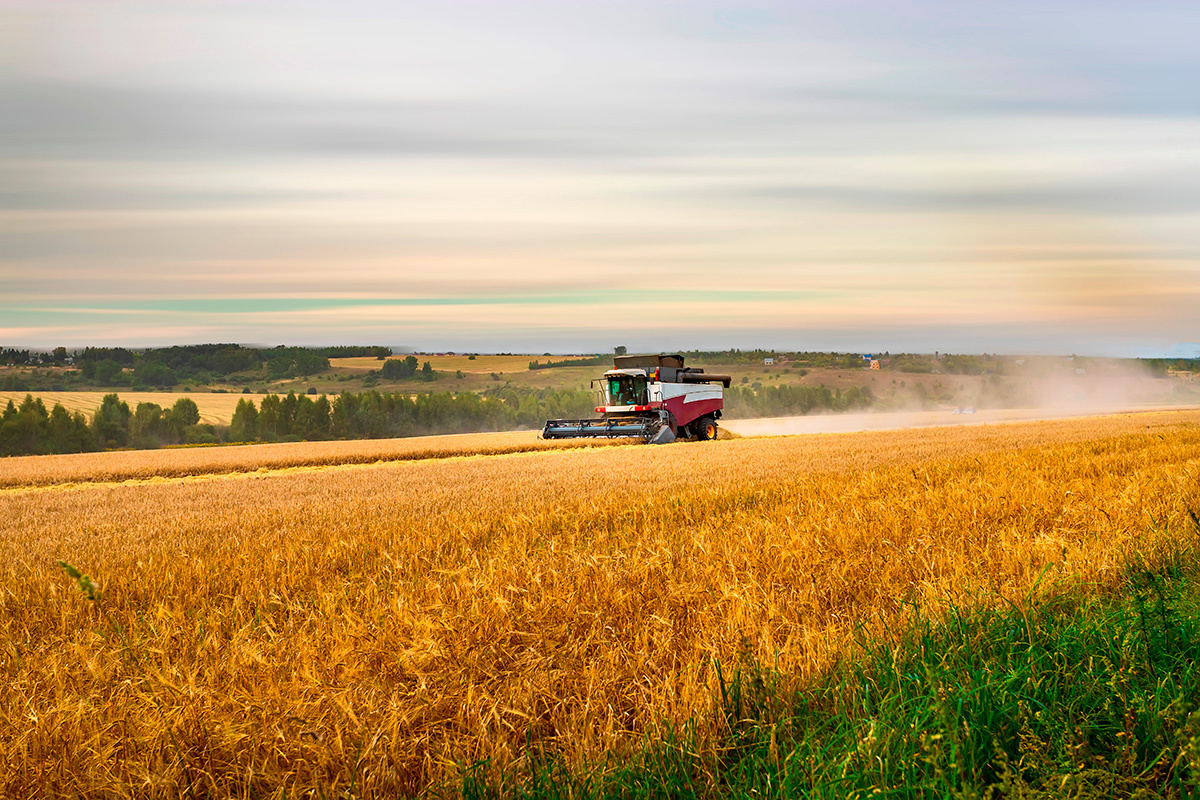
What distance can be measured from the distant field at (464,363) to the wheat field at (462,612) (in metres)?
126

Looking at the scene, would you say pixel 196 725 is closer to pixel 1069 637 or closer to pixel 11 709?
pixel 11 709

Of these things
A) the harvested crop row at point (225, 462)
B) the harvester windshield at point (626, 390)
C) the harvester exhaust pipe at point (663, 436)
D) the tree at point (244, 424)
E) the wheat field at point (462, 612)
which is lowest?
the tree at point (244, 424)

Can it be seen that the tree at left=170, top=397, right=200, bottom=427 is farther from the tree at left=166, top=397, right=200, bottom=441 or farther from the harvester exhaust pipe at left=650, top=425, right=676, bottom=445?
the harvester exhaust pipe at left=650, top=425, right=676, bottom=445

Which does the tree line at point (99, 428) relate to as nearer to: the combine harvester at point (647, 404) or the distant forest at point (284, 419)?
the distant forest at point (284, 419)

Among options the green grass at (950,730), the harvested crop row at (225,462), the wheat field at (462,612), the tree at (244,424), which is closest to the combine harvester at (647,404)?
the harvested crop row at (225,462)

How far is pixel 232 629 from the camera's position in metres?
5.21

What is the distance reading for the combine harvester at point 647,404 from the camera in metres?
33.1

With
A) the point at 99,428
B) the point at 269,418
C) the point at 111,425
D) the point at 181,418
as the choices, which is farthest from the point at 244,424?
the point at 99,428

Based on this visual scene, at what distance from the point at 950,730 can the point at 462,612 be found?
303cm

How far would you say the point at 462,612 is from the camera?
15.7ft

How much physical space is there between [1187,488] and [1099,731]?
711 centimetres

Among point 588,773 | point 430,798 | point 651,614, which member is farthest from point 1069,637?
point 430,798

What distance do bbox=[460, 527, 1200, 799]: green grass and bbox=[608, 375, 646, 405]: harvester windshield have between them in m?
29.9

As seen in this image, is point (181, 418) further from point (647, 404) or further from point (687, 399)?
point (647, 404)
